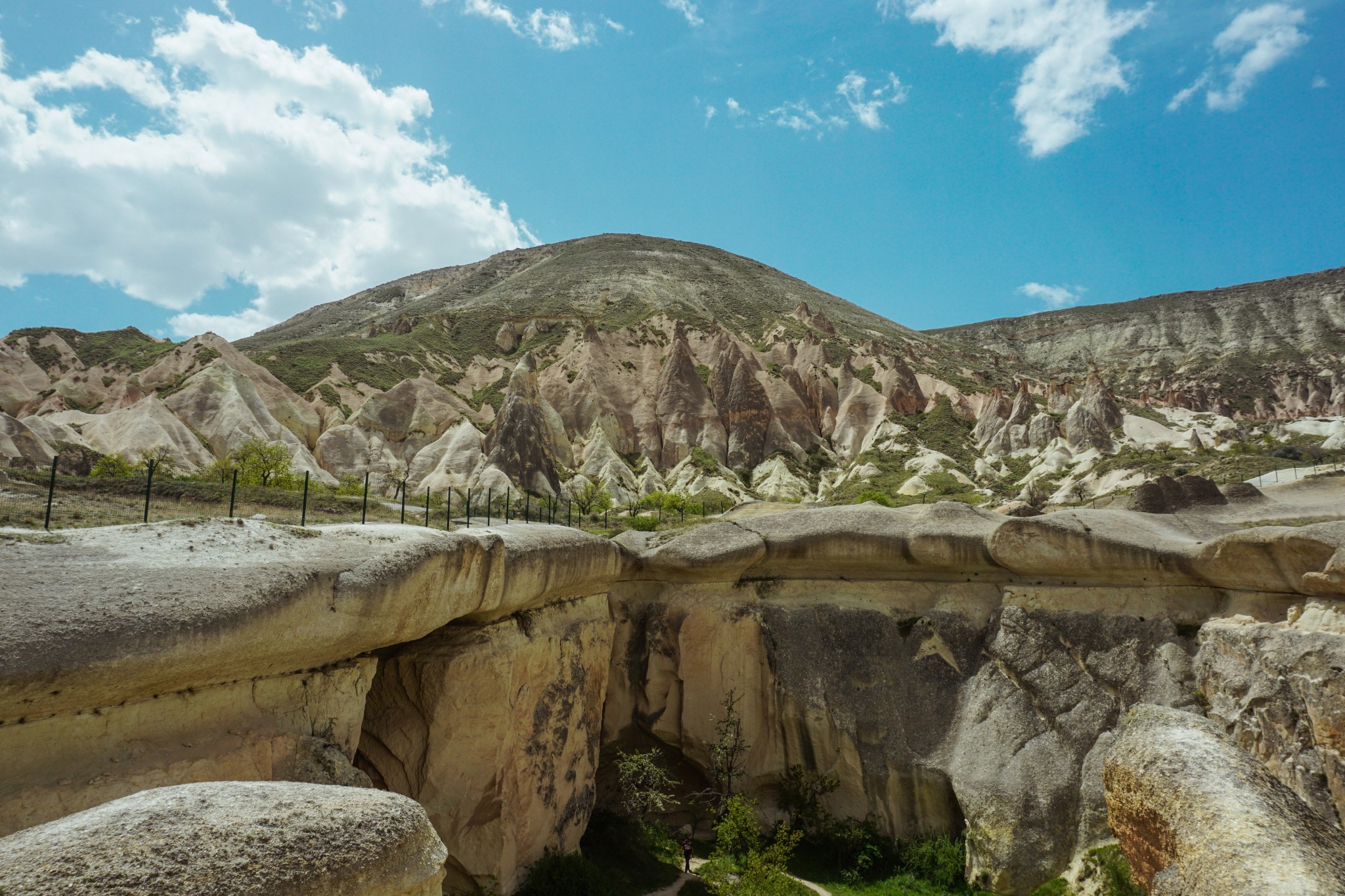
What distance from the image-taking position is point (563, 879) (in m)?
14.2

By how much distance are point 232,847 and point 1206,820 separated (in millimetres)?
8028

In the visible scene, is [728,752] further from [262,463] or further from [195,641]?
[262,463]

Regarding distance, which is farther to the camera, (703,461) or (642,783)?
(703,461)

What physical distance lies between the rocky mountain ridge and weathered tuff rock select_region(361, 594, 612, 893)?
19108 millimetres

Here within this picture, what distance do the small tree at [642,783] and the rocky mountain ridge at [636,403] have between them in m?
17.3

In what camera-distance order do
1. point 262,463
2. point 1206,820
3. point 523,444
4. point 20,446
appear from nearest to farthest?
point 1206,820
point 20,446
point 262,463
point 523,444

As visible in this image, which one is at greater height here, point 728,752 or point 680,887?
point 728,752

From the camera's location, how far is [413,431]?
48.3 metres

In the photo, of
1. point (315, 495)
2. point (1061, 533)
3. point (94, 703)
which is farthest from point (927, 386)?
point (94, 703)

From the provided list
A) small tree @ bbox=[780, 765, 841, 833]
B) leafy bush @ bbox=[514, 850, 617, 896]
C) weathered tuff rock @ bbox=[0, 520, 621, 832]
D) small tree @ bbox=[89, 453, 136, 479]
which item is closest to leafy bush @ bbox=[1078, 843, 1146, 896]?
small tree @ bbox=[780, 765, 841, 833]

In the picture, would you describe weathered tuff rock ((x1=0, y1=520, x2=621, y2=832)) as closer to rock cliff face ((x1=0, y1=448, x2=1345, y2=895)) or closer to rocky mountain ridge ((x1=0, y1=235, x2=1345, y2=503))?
rock cliff face ((x1=0, y1=448, x2=1345, y2=895))

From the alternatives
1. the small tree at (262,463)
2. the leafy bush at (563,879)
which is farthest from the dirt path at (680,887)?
the small tree at (262,463)

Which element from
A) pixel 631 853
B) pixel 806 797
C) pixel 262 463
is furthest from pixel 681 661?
pixel 262 463

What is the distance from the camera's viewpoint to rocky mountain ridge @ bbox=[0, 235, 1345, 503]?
4084 centimetres
